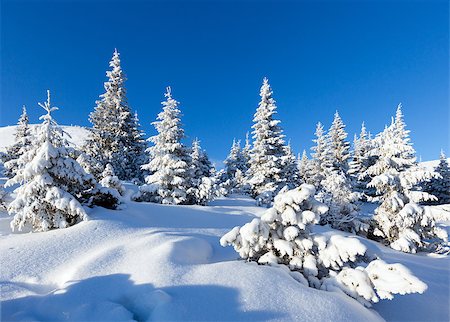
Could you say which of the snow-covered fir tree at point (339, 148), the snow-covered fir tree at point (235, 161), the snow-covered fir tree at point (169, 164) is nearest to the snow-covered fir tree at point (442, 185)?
the snow-covered fir tree at point (339, 148)

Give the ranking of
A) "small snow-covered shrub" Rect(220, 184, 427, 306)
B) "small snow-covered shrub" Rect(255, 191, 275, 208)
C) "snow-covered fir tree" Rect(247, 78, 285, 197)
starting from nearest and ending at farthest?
"small snow-covered shrub" Rect(220, 184, 427, 306)
"small snow-covered shrub" Rect(255, 191, 275, 208)
"snow-covered fir tree" Rect(247, 78, 285, 197)

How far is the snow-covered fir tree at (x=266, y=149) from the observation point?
897 inches

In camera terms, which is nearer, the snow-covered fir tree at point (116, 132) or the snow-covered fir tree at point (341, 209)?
the snow-covered fir tree at point (341, 209)

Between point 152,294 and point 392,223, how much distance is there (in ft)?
47.3

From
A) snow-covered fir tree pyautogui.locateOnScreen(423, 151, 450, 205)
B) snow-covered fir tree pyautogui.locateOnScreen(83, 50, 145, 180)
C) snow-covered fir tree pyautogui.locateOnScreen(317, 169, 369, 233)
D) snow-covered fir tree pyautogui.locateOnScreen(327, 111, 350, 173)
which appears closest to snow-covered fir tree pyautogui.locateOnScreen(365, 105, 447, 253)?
snow-covered fir tree pyautogui.locateOnScreen(317, 169, 369, 233)

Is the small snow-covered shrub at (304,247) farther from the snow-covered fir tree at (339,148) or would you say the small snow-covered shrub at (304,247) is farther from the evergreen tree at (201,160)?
the snow-covered fir tree at (339,148)

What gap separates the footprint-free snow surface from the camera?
14.1 feet

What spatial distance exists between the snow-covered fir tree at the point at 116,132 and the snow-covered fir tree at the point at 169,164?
7.90 metres

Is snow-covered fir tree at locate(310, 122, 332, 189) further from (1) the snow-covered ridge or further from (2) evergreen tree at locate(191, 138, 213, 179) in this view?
(1) the snow-covered ridge

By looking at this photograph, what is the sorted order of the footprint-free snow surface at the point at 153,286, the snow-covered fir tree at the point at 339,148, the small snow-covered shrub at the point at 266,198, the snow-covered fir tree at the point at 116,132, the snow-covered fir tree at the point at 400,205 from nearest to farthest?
the footprint-free snow surface at the point at 153,286 → the snow-covered fir tree at the point at 400,205 → the small snow-covered shrub at the point at 266,198 → the snow-covered fir tree at the point at 116,132 → the snow-covered fir tree at the point at 339,148

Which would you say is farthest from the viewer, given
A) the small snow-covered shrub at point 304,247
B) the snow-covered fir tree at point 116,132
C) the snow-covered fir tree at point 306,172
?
the snow-covered fir tree at point 306,172

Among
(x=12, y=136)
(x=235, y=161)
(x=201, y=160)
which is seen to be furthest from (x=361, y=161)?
(x=12, y=136)

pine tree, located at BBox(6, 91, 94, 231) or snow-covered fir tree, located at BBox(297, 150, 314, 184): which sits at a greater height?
snow-covered fir tree, located at BBox(297, 150, 314, 184)

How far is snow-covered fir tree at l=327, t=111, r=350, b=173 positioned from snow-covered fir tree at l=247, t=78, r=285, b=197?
13.0m
